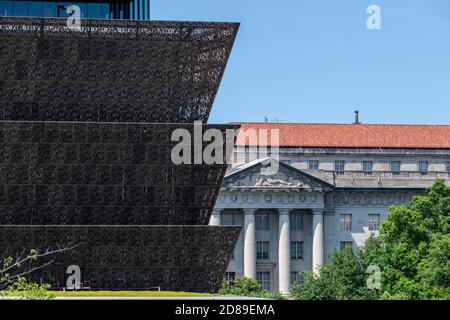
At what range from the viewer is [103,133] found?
255ft

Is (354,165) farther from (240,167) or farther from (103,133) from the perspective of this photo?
(103,133)

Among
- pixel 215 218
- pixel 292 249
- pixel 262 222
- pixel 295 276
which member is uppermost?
pixel 215 218

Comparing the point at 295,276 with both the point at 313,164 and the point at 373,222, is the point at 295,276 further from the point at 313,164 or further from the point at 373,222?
the point at 313,164

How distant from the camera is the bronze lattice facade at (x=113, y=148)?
77.3 meters

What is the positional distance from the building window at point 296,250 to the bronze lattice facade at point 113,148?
7694 centimetres

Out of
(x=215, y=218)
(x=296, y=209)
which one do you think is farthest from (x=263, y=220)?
(x=215, y=218)

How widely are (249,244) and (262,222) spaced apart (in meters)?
4.29

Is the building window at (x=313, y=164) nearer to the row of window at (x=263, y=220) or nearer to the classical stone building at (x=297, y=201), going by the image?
the classical stone building at (x=297, y=201)

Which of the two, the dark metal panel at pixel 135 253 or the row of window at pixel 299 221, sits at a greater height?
the row of window at pixel 299 221

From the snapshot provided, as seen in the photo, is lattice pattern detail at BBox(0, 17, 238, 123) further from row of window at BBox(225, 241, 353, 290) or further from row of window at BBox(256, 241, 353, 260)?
row of window at BBox(256, 241, 353, 260)

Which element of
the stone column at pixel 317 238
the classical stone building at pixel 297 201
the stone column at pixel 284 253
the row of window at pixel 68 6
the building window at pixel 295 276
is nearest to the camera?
the row of window at pixel 68 6

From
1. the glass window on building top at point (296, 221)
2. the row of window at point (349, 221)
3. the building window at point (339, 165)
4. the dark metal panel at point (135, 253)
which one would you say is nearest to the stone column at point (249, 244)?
the glass window on building top at point (296, 221)

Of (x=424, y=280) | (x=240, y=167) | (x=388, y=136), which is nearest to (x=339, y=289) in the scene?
(x=424, y=280)

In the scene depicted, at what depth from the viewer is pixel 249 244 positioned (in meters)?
154
